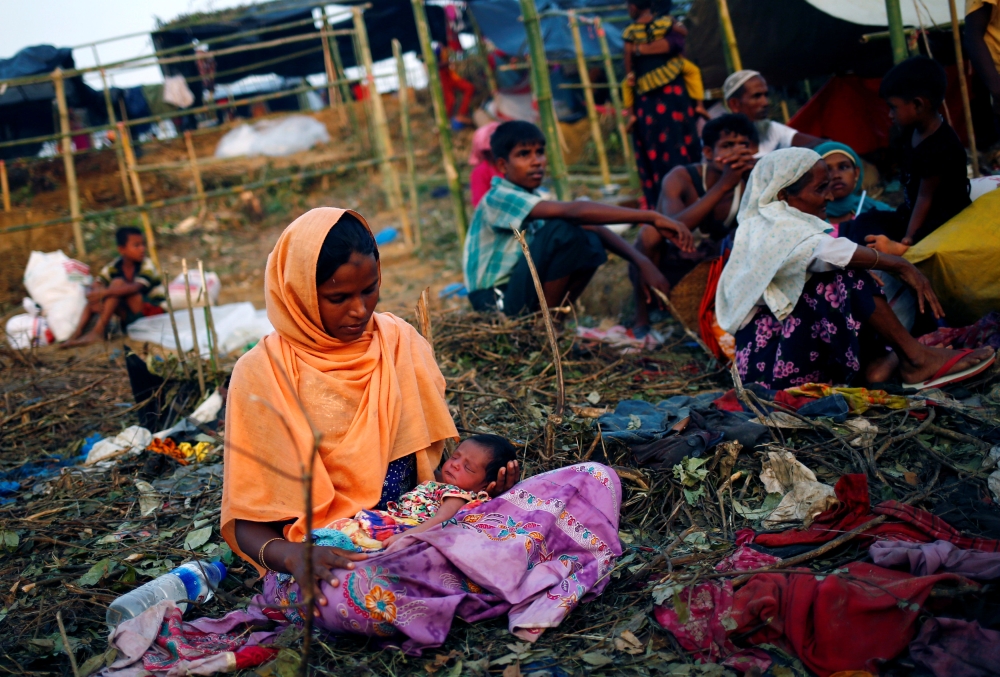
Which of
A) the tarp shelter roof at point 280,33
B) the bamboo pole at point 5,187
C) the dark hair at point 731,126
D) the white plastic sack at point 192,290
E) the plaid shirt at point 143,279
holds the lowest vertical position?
the white plastic sack at point 192,290

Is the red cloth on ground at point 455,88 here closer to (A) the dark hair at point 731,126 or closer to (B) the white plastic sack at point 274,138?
(B) the white plastic sack at point 274,138

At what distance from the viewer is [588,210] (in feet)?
13.4

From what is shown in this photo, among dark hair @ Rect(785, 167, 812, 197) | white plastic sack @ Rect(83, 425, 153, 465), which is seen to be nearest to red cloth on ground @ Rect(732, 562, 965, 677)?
dark hair @ Rect(785, 167, 812, 197)

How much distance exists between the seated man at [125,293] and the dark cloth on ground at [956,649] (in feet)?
21.2

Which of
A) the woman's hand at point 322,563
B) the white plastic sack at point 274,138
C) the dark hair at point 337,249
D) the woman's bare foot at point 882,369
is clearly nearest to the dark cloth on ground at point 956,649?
the woman's hand at point 322,563

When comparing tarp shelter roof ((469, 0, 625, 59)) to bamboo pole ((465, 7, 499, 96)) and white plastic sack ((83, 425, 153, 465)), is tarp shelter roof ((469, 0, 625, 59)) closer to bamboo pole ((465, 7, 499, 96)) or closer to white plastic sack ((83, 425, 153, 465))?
bamboo pole ((465, 7, 499, 96))

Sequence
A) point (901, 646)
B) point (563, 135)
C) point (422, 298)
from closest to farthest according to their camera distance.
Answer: point (901, 646) < point (422, 298) < point (563, 135)

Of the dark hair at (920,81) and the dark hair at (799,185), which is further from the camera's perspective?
the dark hair at (920,81)

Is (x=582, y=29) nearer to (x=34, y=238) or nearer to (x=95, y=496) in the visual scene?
(x=34, y=238)

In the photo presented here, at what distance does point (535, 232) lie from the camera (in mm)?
4344

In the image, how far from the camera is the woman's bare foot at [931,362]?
2979mm

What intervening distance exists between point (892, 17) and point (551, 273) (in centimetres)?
244

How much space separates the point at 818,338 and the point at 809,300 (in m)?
0.17

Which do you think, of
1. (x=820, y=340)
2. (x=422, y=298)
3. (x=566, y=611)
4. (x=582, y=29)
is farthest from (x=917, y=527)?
(x=582, y=29)
